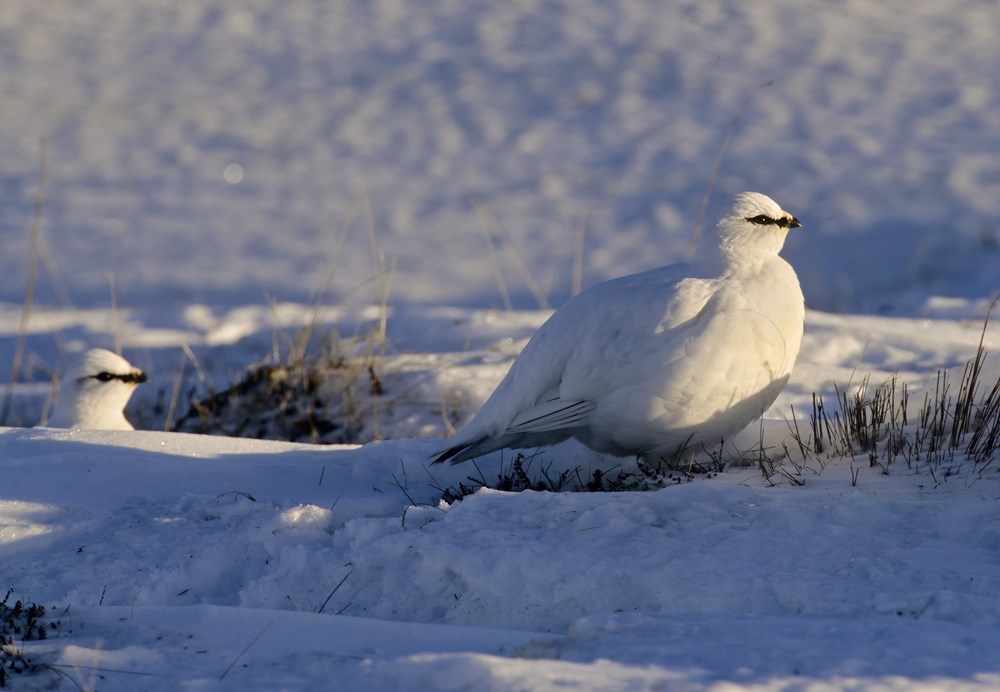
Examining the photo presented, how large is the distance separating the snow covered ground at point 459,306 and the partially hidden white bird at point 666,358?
207 millimetres

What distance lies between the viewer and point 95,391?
6.23 metres

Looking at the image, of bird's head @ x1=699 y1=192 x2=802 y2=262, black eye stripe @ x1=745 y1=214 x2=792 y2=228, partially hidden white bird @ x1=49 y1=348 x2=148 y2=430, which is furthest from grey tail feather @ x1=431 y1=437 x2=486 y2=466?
partially hidden white bird @ x1=49 y1=348 x2=148 y2=430

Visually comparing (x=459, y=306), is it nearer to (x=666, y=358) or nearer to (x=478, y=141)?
(x=478, y=141)

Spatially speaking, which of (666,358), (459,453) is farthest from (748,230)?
(459,453)

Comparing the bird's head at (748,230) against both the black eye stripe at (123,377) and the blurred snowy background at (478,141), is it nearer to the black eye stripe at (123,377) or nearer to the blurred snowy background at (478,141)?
the black eye stripe at (123,377)

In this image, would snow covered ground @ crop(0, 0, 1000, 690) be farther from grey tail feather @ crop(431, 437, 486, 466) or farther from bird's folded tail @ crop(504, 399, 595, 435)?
bird's folded tail @ crop(504, 399, 595, 435)

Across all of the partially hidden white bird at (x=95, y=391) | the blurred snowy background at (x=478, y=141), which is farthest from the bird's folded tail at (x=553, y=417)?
the blurred snowy background at (x=478, y=141)

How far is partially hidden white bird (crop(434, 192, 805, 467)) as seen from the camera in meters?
3.60

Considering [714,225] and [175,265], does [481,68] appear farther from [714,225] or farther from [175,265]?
[714,225]

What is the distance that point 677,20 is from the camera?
1747cm

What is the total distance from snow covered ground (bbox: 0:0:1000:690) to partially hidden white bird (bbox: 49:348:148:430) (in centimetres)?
88

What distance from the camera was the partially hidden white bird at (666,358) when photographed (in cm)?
360

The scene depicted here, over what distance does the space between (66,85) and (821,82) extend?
1083 centimetres

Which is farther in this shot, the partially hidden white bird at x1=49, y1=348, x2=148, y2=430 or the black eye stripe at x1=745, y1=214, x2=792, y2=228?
the partially hidden white bird at x1=49, y1=348, x2=148, y2=430
